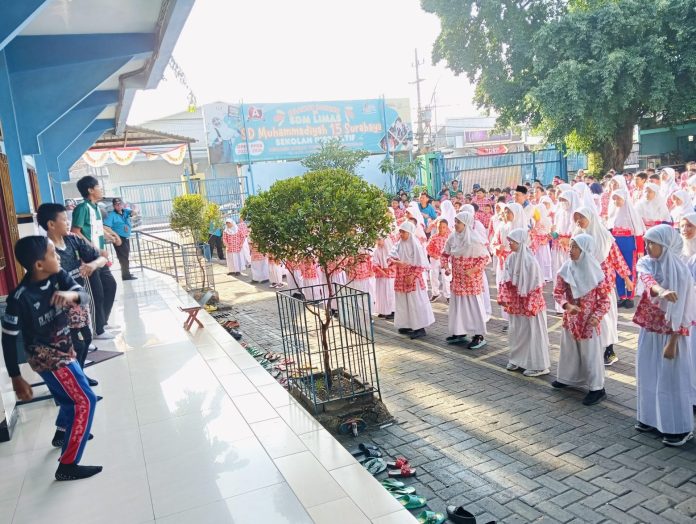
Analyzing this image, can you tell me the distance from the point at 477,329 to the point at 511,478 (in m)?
3.28

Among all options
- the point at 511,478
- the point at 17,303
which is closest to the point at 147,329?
the point at 17,303

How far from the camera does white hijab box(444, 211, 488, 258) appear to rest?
715 cm

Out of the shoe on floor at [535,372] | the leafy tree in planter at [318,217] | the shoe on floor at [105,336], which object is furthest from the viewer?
the shoe on floor at [105,336]

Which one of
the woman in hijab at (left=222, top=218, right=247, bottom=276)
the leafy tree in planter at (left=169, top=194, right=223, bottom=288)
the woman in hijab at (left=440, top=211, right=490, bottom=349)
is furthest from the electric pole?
the woman in hijab at (left=440, top=211, right=490, bottom=349)

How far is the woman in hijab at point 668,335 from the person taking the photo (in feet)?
13.9

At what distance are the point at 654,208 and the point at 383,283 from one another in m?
4.66

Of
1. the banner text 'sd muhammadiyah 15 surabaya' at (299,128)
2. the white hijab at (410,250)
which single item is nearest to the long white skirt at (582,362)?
the white hijab at (410,250)

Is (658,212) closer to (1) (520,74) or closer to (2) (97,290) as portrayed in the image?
(2) (97,290)

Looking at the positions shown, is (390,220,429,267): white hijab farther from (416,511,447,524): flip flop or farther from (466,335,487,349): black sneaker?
(416,511,447,524): flip flop

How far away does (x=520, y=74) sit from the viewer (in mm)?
21375

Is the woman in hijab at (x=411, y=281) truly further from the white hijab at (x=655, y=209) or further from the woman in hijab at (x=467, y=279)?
the white hijab at (x=655, y=209)

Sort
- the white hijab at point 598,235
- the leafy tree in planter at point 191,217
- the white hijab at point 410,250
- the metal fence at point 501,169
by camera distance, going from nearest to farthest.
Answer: the white hijab at point 598,235 < the white hijab at point 410,250 < the leafy tree in planter at point 191,217 < the metal fence at point 501,169

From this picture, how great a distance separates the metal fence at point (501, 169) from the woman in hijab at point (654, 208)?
12.1 meters

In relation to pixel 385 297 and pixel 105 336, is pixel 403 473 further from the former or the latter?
pixel 385 297
